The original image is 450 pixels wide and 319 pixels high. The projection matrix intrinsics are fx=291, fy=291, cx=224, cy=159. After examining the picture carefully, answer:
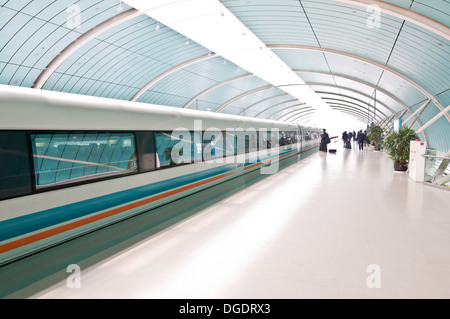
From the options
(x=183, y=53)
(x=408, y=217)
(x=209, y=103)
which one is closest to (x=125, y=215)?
(x=408, y=217)

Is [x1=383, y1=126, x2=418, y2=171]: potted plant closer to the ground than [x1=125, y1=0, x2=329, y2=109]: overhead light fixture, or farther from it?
Result: closer to the ground

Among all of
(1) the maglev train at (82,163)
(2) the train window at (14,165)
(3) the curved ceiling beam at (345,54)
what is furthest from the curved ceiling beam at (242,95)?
(2) the train window at (14,165)

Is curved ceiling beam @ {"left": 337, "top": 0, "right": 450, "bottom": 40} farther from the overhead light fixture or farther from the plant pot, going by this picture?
the overhead light fixture

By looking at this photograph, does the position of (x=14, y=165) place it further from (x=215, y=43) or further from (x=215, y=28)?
(x=215, y=43)

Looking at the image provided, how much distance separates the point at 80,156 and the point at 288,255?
13.1 ft

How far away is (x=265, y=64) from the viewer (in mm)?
22688

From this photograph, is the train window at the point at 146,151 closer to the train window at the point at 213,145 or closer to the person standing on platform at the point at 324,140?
the train window at the point at 213,145

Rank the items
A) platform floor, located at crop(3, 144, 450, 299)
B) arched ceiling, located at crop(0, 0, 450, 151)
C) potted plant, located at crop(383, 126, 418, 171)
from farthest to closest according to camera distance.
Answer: arched ceiling, located at crop(0, 0, 450, 151) < potted plant, located at crop(383, 126, 418, 171) < platform floor, located at crop(3, 144, 450, 299)

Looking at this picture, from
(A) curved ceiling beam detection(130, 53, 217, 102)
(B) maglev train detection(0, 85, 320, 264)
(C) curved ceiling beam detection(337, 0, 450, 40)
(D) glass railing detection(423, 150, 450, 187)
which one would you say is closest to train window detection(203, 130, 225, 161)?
(B) maglev train detection(0, 85, 320, 264)

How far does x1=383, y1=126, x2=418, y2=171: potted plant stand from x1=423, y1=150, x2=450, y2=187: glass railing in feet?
7.66

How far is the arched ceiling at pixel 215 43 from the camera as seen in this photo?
12406mm

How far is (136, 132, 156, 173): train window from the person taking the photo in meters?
6.38
